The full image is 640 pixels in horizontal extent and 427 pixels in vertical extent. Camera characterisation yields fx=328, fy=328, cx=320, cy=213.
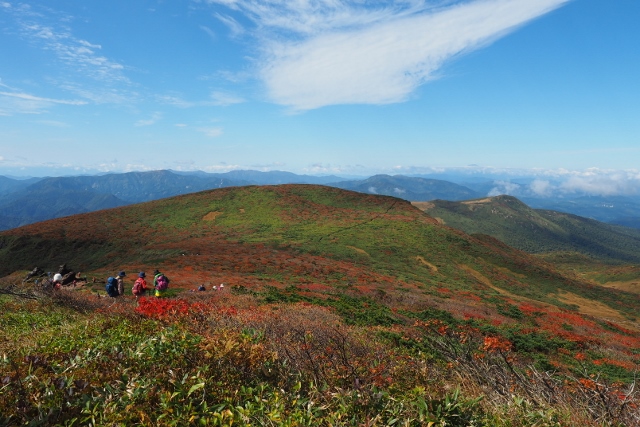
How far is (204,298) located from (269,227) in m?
38.9

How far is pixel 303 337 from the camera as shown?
→ 7254 mm

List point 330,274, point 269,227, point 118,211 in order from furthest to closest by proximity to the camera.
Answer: point 118,211 < point 269,227 < point 330,274

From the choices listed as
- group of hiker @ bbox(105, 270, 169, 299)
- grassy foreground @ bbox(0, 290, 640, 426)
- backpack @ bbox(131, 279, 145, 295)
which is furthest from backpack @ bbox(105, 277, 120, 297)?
grassy foreground @ bbox(0, 290, 640, 426)

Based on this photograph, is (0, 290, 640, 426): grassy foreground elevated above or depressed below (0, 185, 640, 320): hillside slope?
above

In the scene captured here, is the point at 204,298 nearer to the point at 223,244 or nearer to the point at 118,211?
the point at 223,244

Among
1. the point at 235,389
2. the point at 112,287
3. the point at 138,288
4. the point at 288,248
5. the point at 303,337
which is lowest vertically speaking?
the point at 288,248

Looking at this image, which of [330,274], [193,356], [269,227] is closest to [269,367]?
[193,356]

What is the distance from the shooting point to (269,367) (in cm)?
489

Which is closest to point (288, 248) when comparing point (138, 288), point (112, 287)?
point (138, 288)

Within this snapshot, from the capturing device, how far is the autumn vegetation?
12.2ft

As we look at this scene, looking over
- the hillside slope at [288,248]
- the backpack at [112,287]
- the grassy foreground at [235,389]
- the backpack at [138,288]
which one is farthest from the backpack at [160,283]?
the grassy foreground at [235,389]

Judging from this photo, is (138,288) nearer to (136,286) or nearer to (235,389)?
(136,286)

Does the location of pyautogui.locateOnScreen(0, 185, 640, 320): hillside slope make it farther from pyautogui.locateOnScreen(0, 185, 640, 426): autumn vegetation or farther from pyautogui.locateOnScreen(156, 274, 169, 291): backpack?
pyautogui.locateOnScreen(156, 274, 169, 291): backpack

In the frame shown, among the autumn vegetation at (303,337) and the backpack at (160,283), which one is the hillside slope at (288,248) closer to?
the autumn vegetation at (303,337)
